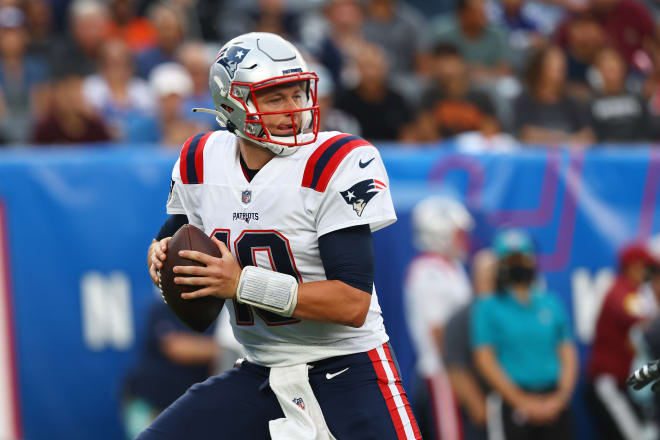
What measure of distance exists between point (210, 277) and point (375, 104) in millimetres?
5413

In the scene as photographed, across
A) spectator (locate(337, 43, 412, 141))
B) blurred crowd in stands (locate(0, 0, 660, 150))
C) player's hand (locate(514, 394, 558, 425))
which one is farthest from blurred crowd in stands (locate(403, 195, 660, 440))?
spectator (locate(337, 43, 412, 141))

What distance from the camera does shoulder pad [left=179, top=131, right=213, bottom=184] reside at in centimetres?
368

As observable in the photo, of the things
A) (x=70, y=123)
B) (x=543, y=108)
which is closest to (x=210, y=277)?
(x=70, y=123)

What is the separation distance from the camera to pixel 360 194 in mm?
3396

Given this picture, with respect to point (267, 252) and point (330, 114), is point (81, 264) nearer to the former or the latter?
point (330, 114)

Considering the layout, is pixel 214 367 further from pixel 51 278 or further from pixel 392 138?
pixel 392 138

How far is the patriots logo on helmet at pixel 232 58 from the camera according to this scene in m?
3.60

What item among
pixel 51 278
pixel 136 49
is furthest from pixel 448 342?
pixel 136 49

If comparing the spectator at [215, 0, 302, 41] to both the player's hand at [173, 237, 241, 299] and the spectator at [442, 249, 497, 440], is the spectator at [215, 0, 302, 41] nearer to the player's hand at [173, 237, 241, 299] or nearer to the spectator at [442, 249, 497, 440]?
the spectator at [442, 249, 497, 440]

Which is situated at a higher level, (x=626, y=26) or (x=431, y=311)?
(x=626, y=26)

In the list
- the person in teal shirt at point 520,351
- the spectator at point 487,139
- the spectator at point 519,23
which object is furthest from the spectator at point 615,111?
the person in teal shirt at point 520,351

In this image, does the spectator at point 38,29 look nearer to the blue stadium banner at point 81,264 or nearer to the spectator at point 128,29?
the spectator at point 128,29

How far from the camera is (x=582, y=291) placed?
7.67 metres

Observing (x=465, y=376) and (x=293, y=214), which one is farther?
(x=465, y=376)
